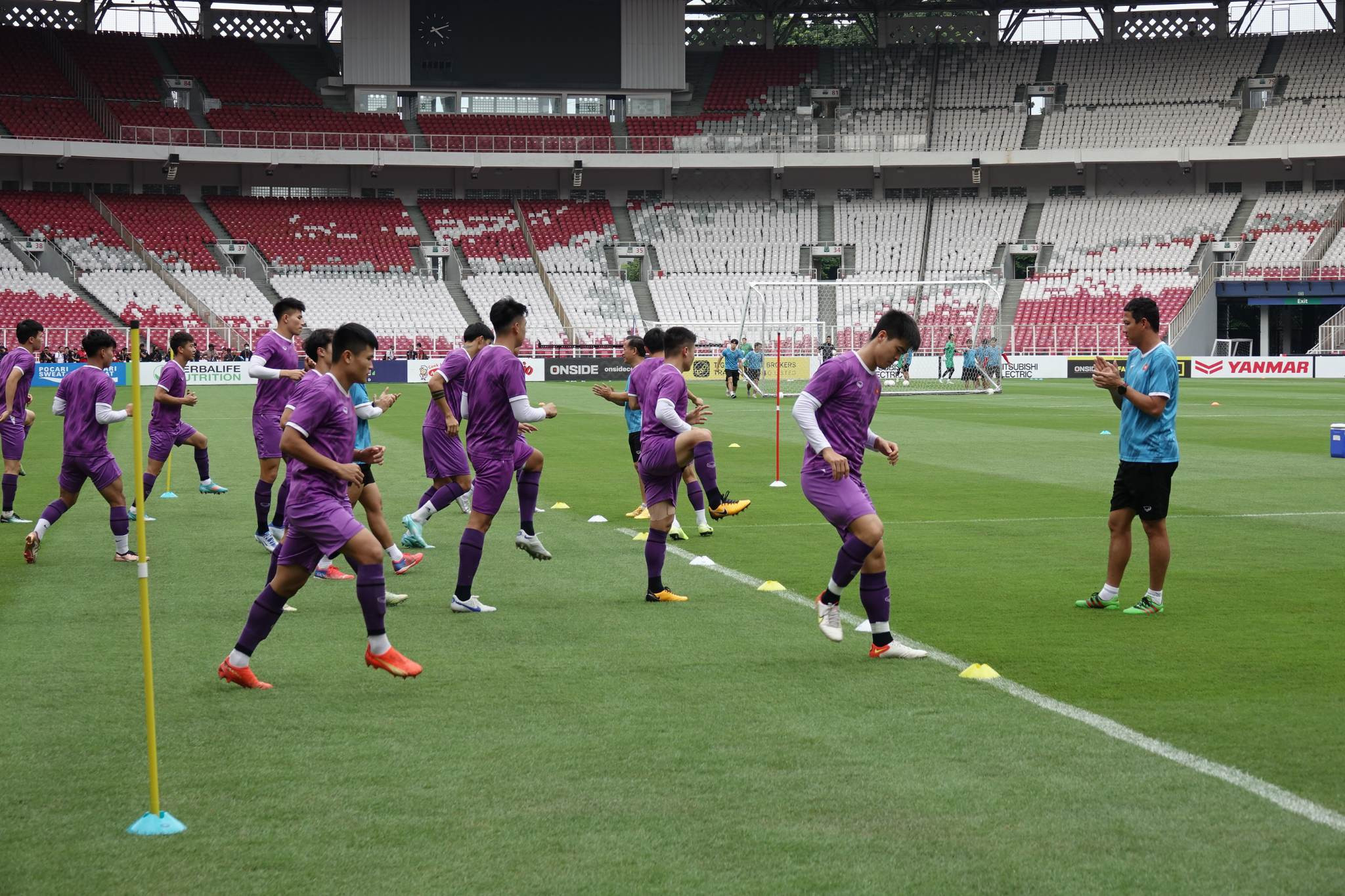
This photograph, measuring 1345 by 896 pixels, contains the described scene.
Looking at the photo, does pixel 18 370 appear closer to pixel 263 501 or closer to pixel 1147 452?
pixel 263 501

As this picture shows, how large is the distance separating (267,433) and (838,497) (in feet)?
20.9

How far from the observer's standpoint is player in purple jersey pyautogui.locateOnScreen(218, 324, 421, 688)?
738 cm

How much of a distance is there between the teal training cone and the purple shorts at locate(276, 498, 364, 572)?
230cm

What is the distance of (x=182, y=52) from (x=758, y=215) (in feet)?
A: 103

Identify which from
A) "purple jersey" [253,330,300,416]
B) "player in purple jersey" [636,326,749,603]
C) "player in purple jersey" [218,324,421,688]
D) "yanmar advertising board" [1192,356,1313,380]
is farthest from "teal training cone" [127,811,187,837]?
"yanmar advertising board" [1192,356,1313,380]

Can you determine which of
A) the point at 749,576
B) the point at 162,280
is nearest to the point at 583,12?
the point at 162,280

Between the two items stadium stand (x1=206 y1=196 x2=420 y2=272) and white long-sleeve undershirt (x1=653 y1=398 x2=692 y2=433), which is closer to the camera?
white long-sleeve undershirt (x1=653 y1=398 x2=692 y2=433)

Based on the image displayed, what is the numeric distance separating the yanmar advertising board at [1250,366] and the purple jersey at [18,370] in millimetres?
48252

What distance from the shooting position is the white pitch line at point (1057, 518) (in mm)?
14344

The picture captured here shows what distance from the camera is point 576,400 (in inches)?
1601

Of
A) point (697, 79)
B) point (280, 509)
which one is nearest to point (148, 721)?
Result: point (280, 509)

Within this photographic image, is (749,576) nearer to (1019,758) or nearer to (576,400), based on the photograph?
(1019,758)

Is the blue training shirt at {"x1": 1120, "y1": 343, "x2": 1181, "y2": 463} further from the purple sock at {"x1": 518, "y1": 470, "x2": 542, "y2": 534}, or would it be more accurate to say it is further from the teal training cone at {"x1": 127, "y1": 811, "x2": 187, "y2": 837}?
the teal training cone at {"x1": 127, "y1": 811, "x2": 187, "y2": 837}

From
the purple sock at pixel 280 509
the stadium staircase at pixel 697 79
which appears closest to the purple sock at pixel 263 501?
the purple sock at pixel 280 509
